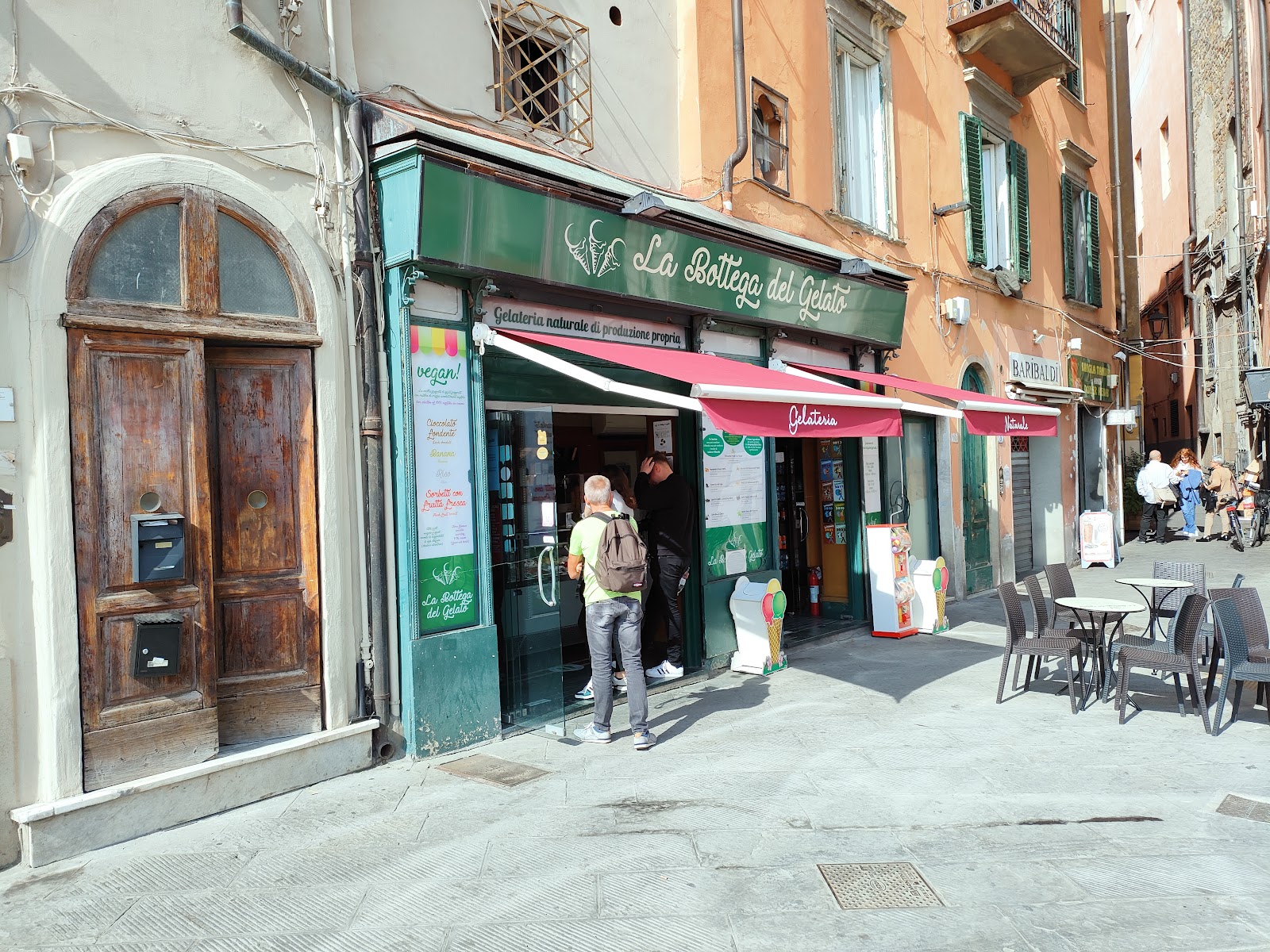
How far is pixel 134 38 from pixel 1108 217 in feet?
55.3

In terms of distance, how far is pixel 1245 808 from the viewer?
15.3ft

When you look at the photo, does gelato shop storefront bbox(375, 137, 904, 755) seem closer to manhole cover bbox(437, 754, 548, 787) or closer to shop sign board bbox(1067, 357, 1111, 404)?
manhole cover bbox(437, 754, 548, 787)

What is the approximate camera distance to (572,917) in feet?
12.1

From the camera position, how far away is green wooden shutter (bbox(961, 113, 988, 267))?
1225 cm

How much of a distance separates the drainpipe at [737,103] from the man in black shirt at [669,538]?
2.64 m

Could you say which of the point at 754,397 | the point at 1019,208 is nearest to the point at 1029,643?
the point at 754,397

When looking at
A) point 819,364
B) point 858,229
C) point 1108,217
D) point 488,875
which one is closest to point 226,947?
point 488,875

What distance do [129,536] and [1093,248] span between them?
16100 mm

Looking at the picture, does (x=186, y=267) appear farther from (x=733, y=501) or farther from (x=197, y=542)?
(x=733, y=501)

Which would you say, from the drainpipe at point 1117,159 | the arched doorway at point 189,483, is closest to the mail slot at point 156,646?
the arched doorway at point 189,483

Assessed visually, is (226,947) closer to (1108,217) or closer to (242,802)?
(242,802)

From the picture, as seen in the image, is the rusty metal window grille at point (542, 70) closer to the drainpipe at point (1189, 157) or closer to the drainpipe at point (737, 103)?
the drainpipe at point (737, 103)

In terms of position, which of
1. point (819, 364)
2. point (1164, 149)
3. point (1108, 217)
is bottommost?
point (819, 364)

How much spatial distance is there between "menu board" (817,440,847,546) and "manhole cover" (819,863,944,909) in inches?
248
